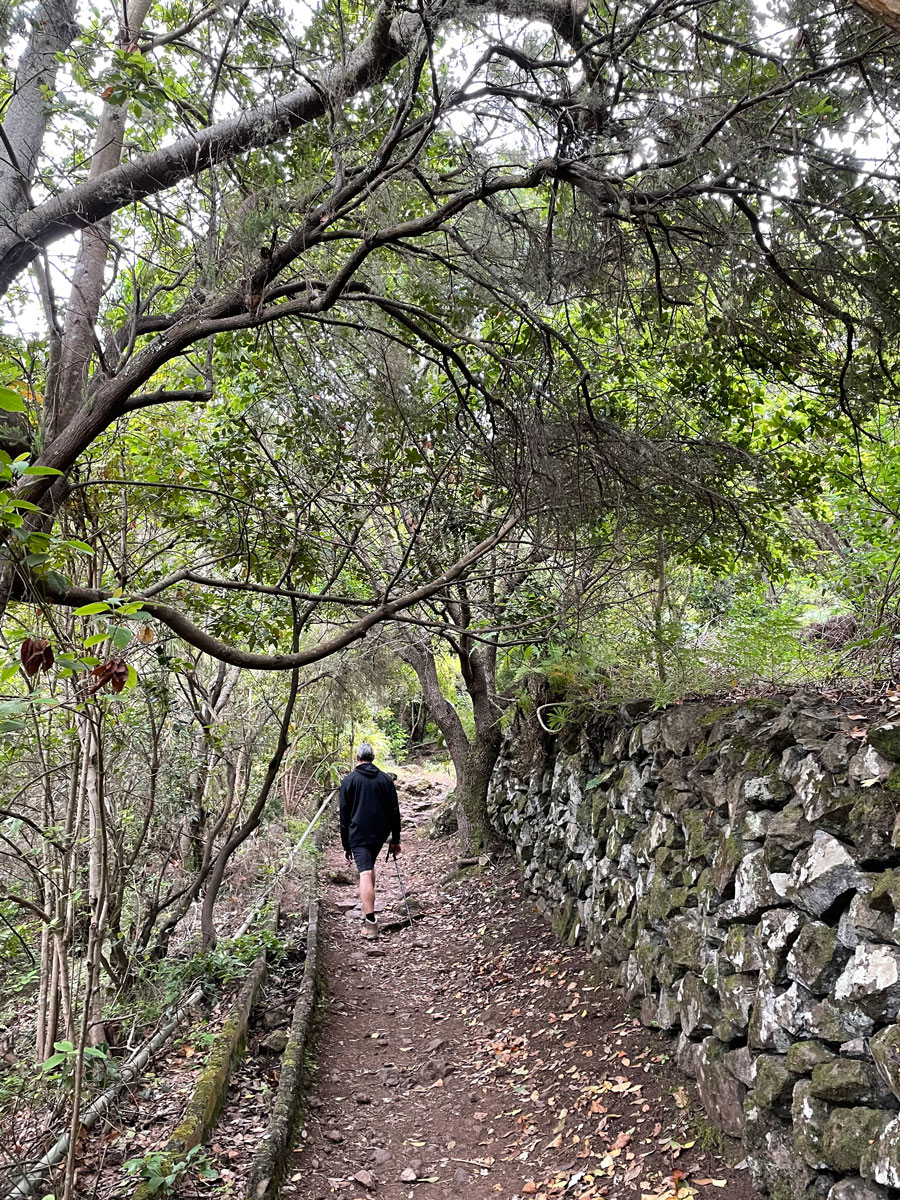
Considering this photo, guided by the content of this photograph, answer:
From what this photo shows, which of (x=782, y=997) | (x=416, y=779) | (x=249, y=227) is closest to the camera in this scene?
(x=782, y=997)

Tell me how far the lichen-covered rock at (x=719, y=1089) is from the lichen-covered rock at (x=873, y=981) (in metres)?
1.03

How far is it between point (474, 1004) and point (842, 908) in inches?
173

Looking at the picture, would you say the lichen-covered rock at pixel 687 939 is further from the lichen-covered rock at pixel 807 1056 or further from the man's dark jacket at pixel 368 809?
the man's dark jacket at pixel 368 809

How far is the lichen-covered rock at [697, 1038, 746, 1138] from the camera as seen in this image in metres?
3.74

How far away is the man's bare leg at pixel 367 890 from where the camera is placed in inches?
353

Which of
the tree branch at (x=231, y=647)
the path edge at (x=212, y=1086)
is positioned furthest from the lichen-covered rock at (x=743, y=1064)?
the path edge at (x=212, y=1086)

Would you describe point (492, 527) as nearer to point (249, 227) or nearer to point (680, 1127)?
point (249, 227)

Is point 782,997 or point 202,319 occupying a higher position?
point 202,319

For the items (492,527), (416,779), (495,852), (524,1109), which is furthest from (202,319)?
(416,779)

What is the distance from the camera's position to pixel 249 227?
3.81m

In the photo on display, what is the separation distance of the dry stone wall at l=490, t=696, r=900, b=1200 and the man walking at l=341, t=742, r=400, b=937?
3.69 m

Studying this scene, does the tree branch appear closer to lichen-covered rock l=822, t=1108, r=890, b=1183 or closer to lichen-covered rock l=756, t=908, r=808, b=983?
lichen-covered rock l=756, t=908, r=808, b=983

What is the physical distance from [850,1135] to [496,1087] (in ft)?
9.96

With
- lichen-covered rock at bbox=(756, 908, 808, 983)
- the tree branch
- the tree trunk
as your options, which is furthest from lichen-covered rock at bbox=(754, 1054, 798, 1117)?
the tree trunk
